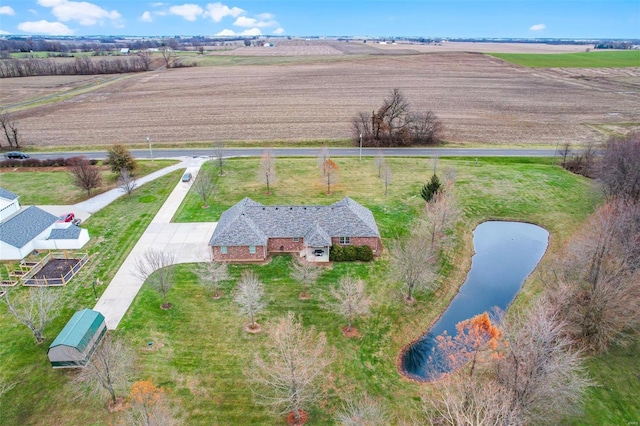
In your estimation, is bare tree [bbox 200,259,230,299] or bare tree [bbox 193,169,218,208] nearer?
bare tree [bbox 200,259,230,299]

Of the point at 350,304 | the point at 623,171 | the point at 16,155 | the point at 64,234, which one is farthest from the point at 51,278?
the point at 623,171

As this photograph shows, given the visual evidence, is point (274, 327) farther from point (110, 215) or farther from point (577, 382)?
point (110, 215)

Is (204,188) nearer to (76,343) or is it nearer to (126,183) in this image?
(126,183)

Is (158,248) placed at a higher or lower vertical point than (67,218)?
lower

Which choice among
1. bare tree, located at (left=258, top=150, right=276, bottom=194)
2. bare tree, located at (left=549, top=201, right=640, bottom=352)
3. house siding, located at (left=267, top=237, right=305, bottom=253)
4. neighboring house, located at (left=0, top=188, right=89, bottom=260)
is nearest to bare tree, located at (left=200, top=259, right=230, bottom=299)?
house siding, located at (left=267, top=237, right=305, bottom=253)

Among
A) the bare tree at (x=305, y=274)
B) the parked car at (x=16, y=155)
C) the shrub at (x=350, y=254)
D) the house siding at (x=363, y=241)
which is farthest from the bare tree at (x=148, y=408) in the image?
the parked car at (x=16, y=155)

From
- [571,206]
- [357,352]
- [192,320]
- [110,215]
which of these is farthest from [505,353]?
[110,215]

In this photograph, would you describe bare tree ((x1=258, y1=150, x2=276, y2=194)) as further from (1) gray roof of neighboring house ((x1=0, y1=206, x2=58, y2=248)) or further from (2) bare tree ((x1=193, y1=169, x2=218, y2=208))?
(1) gray roof of neighboring house ((x1=0, y1=206, x2=58, y2=248))
